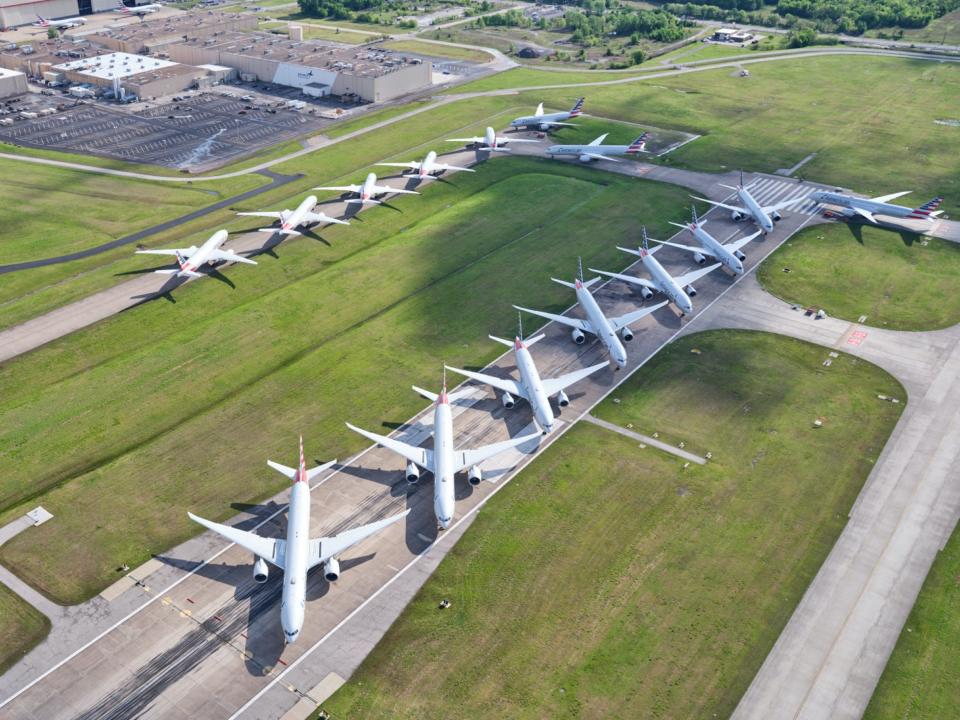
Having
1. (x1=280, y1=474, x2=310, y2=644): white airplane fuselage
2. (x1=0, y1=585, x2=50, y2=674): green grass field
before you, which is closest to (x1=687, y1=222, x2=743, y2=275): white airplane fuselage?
(x1=280, y1=474, x2=310, y2=644): white airplane fuselage

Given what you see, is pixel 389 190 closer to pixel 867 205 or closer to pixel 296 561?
pixel 867 205

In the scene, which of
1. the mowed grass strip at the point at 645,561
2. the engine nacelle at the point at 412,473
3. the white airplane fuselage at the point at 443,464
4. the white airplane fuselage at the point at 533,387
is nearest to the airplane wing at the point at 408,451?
the engine nacelle at the point at 412,473

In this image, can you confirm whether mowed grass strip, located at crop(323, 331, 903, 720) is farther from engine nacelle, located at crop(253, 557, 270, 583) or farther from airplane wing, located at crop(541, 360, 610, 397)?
engine nacelle, located at crop(253, 557, 270, 583)

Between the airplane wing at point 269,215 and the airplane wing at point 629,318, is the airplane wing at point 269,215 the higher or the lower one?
the higher one

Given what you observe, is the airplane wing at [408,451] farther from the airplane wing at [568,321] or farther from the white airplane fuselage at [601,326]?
the airplane wing at [568,321]

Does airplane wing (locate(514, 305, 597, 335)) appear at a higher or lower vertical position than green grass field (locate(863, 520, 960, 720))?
higher

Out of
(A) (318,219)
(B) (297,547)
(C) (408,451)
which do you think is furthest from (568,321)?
(B) (297,547)
